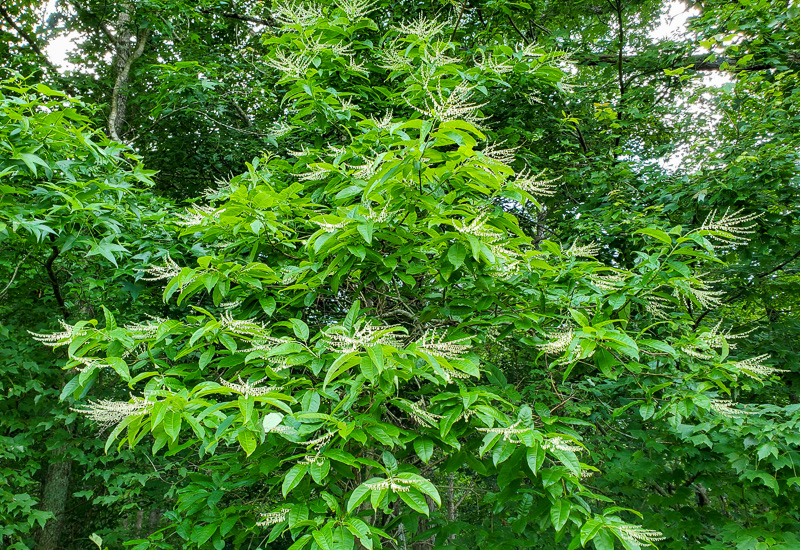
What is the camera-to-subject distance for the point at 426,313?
2439 millimetres

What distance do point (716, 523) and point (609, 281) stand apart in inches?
68.5

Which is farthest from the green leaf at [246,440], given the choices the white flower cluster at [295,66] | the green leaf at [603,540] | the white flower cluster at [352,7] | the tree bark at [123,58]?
the tree bark at [123,58]

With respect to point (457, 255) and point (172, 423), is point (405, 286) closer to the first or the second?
point (457, 255)

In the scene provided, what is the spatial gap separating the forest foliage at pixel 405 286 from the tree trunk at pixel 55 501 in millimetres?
29

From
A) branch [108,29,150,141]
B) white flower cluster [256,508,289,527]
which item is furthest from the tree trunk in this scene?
white flower cluster [256,508,289,527]

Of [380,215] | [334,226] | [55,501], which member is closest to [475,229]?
[380,215]

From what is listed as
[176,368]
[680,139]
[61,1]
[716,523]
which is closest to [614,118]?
[680,139]

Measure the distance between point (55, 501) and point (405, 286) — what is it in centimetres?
392

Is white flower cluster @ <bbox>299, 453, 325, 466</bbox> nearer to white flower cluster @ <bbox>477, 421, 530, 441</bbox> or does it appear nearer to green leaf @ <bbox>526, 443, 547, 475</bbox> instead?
white flower cluster @ <bbox>477, 421, 530, 441</bbox>

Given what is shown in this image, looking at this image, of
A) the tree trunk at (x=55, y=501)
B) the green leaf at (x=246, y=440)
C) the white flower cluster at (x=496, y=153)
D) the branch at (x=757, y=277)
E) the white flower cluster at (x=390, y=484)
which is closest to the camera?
the green leaf at (x=246, y=440)

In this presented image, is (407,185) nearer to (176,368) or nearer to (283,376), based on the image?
(283,376)

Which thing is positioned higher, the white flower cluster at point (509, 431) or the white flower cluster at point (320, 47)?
the white flower cluster at point (320, 47)

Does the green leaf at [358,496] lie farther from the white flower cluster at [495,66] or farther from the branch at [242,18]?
the branch at [242,18]

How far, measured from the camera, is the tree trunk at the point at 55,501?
14.6ft
